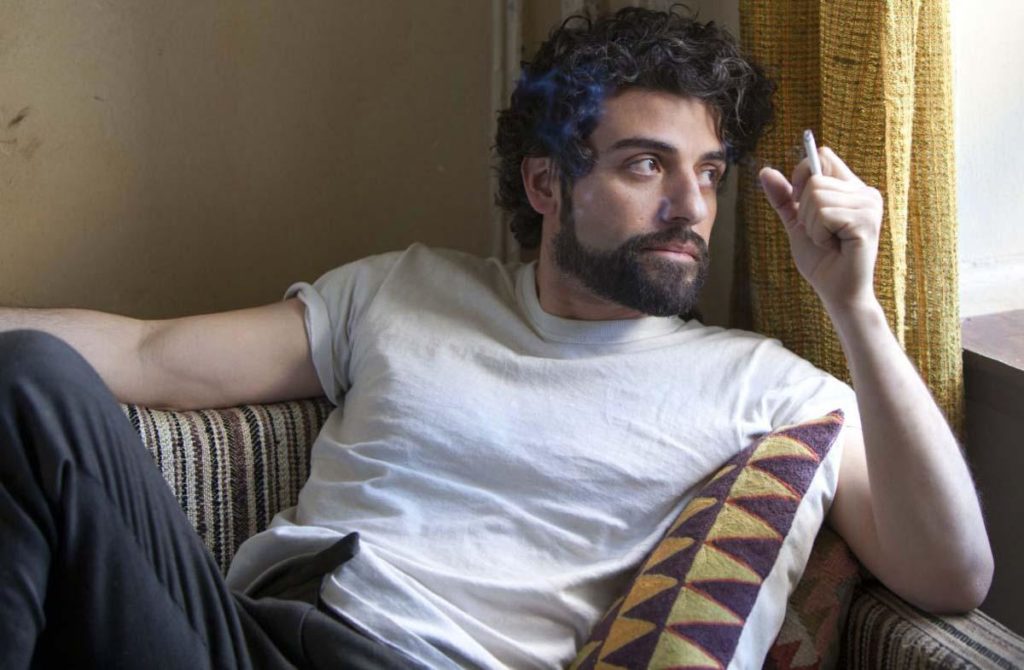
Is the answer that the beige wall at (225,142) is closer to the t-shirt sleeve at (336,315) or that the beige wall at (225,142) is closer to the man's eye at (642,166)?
the t-shirt sleeve at (336,315)

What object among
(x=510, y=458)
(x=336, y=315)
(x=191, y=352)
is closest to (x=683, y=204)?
(x=510, y=458)

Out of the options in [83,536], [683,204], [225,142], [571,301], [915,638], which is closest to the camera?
[83,536]

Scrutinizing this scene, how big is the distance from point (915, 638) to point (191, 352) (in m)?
0.96

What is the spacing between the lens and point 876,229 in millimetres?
1165

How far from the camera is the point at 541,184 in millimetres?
1580

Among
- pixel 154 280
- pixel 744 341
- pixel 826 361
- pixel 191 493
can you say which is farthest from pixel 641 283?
pixel 154 280

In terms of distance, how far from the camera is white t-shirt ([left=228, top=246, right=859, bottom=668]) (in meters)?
1.25

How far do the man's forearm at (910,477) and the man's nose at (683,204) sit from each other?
27cm

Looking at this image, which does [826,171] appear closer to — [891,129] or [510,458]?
[891,129]

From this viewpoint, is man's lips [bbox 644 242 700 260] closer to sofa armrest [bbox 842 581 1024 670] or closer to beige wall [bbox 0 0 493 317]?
sofa armrest [bbox 842 581 1024 670]

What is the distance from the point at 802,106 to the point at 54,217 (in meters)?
1.12

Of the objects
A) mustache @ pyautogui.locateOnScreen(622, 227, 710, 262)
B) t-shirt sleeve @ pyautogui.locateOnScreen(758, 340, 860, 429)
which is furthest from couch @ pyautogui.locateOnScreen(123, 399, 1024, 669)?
mustache @ pyautogui.locateOnScreen(622, 227, 710, 262)

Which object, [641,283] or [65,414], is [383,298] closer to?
[641,283]

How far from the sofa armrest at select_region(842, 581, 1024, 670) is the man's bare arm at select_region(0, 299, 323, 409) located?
794mm
